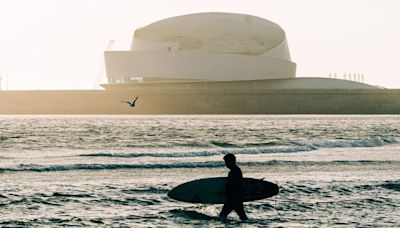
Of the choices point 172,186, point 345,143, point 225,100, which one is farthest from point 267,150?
point 225,100

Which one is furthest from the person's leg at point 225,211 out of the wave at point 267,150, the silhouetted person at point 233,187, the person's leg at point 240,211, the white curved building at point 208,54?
the white curved building at point 208,54

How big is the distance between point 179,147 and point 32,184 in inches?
920

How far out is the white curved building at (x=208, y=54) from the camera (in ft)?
467

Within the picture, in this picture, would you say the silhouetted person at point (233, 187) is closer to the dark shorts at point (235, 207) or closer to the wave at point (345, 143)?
the dark shorts at point (235, 207)

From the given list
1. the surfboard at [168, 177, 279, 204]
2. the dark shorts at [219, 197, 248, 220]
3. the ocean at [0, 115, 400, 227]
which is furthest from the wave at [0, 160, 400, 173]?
the dark shorts at [219, 197, 248, 220]

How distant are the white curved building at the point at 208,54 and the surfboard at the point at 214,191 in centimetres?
12554

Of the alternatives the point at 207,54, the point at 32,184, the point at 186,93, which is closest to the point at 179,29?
the point at 207,54

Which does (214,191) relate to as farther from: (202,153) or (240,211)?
(202,153)

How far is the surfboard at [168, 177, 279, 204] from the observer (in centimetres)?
1605

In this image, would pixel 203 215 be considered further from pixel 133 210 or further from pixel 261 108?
pixel 261 108

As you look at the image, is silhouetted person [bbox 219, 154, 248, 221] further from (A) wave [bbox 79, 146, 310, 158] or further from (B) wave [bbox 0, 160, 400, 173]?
(A) wave [bbox 79, 146, 310, 158]

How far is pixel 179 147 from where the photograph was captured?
4531 centimetres

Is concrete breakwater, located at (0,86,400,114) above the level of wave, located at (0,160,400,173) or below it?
above

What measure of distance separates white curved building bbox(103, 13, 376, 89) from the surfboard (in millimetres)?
125540
